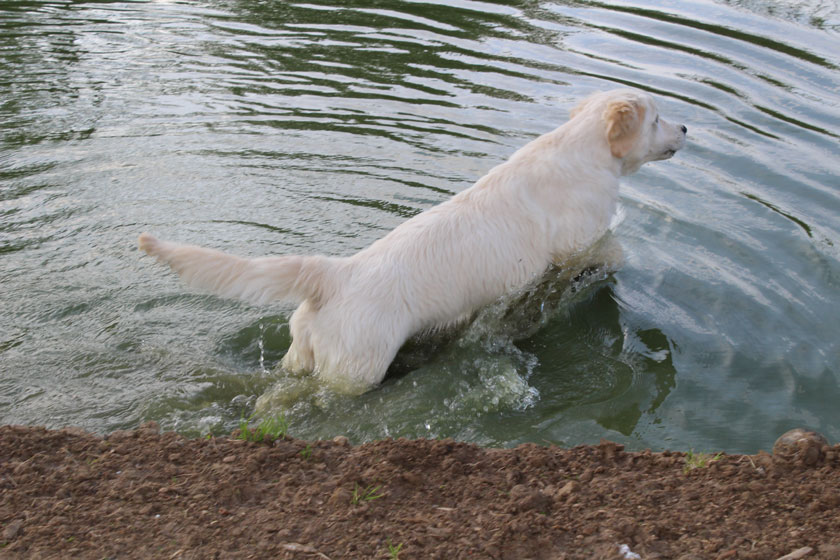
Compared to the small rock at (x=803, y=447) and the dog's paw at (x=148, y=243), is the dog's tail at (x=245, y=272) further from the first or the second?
the small rock at (x=803, y=447)

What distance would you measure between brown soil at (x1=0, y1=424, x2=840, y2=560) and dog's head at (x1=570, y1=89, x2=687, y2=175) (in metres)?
2.53

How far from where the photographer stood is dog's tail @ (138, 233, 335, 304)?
4.40 metres

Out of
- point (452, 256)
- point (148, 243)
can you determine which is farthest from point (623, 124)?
point (148, 243)

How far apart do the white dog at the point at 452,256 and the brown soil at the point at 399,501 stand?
36.1 inches

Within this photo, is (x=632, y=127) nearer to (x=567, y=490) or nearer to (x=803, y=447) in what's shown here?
(x=803, y=447)

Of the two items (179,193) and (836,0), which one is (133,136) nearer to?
(179,193)

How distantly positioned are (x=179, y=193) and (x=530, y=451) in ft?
18.1

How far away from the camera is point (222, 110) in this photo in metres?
10.4

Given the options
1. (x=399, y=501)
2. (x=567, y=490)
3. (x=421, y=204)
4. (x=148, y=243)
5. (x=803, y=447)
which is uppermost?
(x=148, y=243)

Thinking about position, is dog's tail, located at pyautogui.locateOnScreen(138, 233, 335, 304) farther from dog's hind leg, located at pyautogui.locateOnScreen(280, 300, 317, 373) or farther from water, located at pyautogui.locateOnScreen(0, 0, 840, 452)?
water, located at pyautogui.locateOnScreen(0, 0, 840, 452)

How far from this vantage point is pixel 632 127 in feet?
18.5

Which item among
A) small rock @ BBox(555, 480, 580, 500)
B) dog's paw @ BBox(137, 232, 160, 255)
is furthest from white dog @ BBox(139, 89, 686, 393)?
small rock @ BBox(555, 480, 580, 500)

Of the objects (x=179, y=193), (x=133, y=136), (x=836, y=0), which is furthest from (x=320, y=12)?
(x=836, y=0)

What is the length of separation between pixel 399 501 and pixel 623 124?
10.9ft
